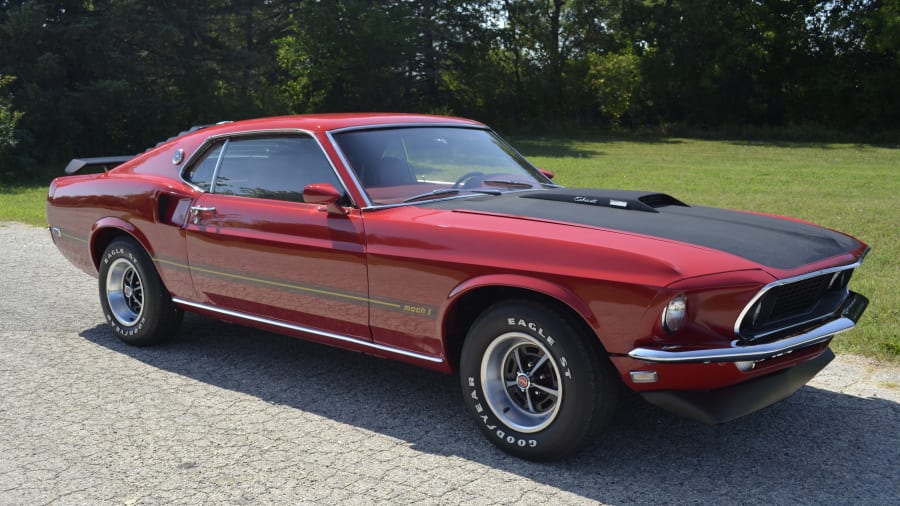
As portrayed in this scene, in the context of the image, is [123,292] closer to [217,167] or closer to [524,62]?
[217,167]

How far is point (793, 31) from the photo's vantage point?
43.0 metres

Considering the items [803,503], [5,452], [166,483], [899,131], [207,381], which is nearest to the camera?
[803,503]

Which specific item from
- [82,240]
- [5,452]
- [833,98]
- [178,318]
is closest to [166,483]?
[5,452]

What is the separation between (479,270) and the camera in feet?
12.7

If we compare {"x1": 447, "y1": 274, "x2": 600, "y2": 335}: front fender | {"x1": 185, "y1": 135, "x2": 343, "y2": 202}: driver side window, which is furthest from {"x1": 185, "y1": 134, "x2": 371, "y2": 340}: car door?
{"x1": 447, "y1": 274, "x2": 600, "y2": 335}: front fender

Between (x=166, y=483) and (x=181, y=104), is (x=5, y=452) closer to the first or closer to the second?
(x=166, y=483)

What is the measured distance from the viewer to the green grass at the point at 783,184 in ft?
23.8

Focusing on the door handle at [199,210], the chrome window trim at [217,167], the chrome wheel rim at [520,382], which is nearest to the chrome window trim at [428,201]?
the chrome wheel rim at [520,382]

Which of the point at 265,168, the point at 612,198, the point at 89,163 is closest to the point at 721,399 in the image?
the point at 612,198

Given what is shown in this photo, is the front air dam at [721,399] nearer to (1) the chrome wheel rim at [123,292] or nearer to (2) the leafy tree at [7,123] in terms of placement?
(1) the chrome wheel rim at [123,292]

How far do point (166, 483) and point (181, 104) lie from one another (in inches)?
1017

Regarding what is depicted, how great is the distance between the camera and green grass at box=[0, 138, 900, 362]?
23.8 feet

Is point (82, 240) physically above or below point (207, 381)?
above

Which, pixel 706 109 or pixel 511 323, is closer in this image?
pixel 511 323
